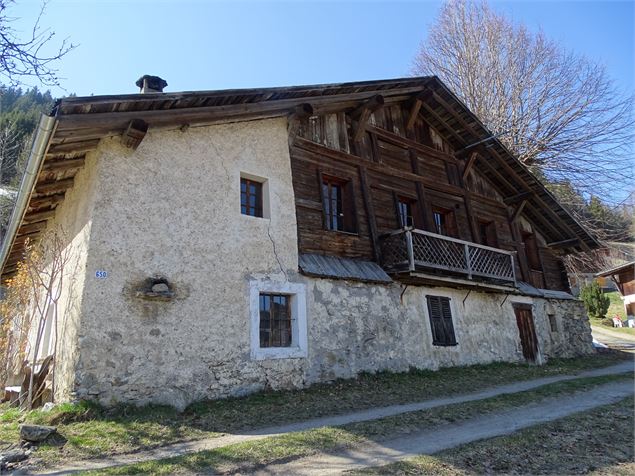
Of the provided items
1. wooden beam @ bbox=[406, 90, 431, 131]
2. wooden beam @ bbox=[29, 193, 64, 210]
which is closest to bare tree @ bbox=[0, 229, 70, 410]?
wooden beam @ bbox=[29, 193, 64, 210]

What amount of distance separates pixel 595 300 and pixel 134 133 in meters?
36.8

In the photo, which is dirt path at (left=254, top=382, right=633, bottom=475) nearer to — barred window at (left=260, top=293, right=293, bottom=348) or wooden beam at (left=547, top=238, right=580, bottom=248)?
barred window at (left=260, top=293, right=293, bottom=348)

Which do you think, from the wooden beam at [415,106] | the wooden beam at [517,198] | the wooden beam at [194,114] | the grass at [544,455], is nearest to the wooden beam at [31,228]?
the wooden beam at [194,114]

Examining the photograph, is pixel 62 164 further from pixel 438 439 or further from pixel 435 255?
pixel 435 255

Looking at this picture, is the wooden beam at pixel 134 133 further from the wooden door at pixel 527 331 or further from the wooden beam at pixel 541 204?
the wooden door at pixel 527 331

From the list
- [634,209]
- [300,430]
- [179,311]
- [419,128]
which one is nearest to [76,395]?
[179,311]

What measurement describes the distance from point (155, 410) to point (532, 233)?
16076 mm

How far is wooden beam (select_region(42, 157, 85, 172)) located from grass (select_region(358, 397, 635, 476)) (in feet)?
24.5

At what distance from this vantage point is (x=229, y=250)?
888 centimetres

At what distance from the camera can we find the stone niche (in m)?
7.57

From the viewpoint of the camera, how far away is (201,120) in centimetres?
902

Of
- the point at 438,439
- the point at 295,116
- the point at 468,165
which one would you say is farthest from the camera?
the point at 468,165

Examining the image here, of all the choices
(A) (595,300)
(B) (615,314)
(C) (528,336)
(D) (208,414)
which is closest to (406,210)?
(C) (528,336)

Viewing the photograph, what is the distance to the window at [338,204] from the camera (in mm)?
11711
